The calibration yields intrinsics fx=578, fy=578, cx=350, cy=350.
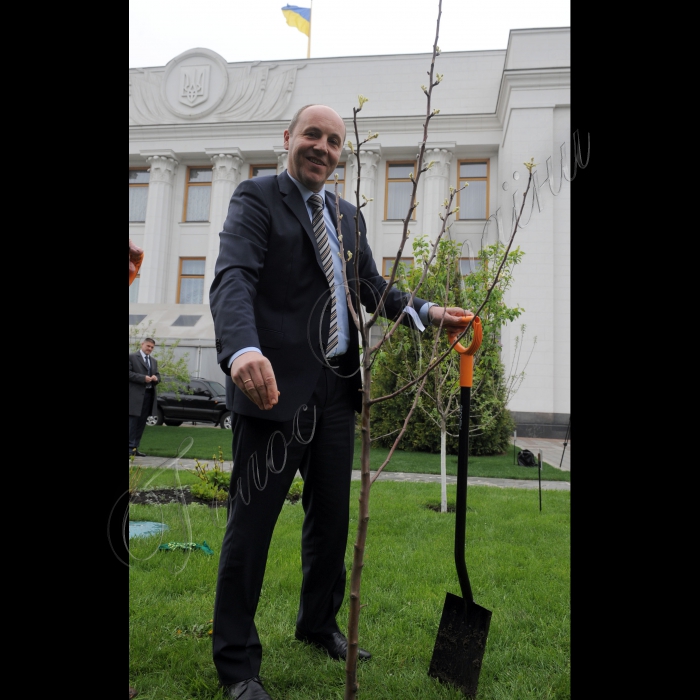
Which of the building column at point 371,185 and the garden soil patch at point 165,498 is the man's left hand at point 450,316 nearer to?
the garden soil patch at point 165,498

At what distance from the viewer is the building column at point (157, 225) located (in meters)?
22.8

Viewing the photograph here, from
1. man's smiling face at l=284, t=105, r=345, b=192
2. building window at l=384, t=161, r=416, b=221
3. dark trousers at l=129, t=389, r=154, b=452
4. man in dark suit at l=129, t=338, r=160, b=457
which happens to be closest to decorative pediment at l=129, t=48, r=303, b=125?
building window at l=384, t=161, r=416, b=221

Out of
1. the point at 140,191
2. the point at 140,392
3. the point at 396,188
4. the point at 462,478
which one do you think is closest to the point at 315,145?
the point at 462,478

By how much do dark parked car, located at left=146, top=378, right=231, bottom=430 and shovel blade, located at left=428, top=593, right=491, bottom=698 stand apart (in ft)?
47.8

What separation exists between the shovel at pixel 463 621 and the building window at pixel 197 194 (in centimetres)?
2290

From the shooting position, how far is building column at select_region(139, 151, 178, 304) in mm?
22766

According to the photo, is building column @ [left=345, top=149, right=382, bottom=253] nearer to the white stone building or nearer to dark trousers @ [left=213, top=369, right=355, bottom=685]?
the white stone building

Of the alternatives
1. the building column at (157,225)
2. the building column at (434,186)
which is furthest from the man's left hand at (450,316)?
the building column at (157,225)

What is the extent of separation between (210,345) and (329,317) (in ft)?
63.8

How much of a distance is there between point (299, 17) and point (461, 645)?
29.2 metres

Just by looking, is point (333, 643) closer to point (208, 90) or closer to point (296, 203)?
point (296, 203)

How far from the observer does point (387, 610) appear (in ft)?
9.91

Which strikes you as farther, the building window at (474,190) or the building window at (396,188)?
the building window at (396,188)
